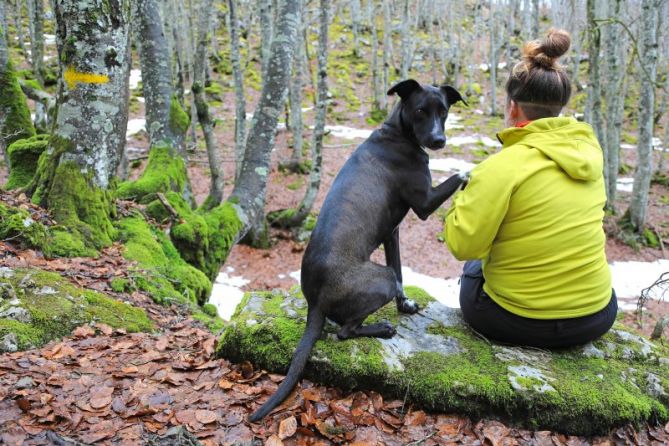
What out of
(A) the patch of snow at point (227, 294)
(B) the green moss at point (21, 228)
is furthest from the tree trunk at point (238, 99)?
(B) the green moss at point (21, 228)

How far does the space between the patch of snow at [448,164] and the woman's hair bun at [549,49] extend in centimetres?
1429

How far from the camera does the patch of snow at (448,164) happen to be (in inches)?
674

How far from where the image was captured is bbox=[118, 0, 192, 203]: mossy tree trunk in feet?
24.0

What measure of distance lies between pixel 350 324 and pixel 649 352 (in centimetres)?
235

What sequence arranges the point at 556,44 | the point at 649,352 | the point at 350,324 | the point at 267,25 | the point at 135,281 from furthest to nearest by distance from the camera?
the point at 267,25 < the point at 135,281 < the point at 649,352 < the point at 350,324 < the point at 556,44

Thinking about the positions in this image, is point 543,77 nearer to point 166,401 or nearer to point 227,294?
point 166,401

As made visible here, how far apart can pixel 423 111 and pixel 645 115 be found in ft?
37.3

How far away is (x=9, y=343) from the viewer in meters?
3.09

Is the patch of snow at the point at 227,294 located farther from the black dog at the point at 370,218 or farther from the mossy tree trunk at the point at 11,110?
the black dog at the point at 370,218

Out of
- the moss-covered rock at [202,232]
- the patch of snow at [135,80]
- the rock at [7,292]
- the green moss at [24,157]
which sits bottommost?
the moss-covered rock at [202,232]

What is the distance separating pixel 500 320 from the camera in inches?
125

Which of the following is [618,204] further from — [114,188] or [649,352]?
[114,188]

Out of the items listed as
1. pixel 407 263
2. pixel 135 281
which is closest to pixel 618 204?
pixel 407 263

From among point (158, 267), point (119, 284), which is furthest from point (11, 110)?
point (119, 284)
